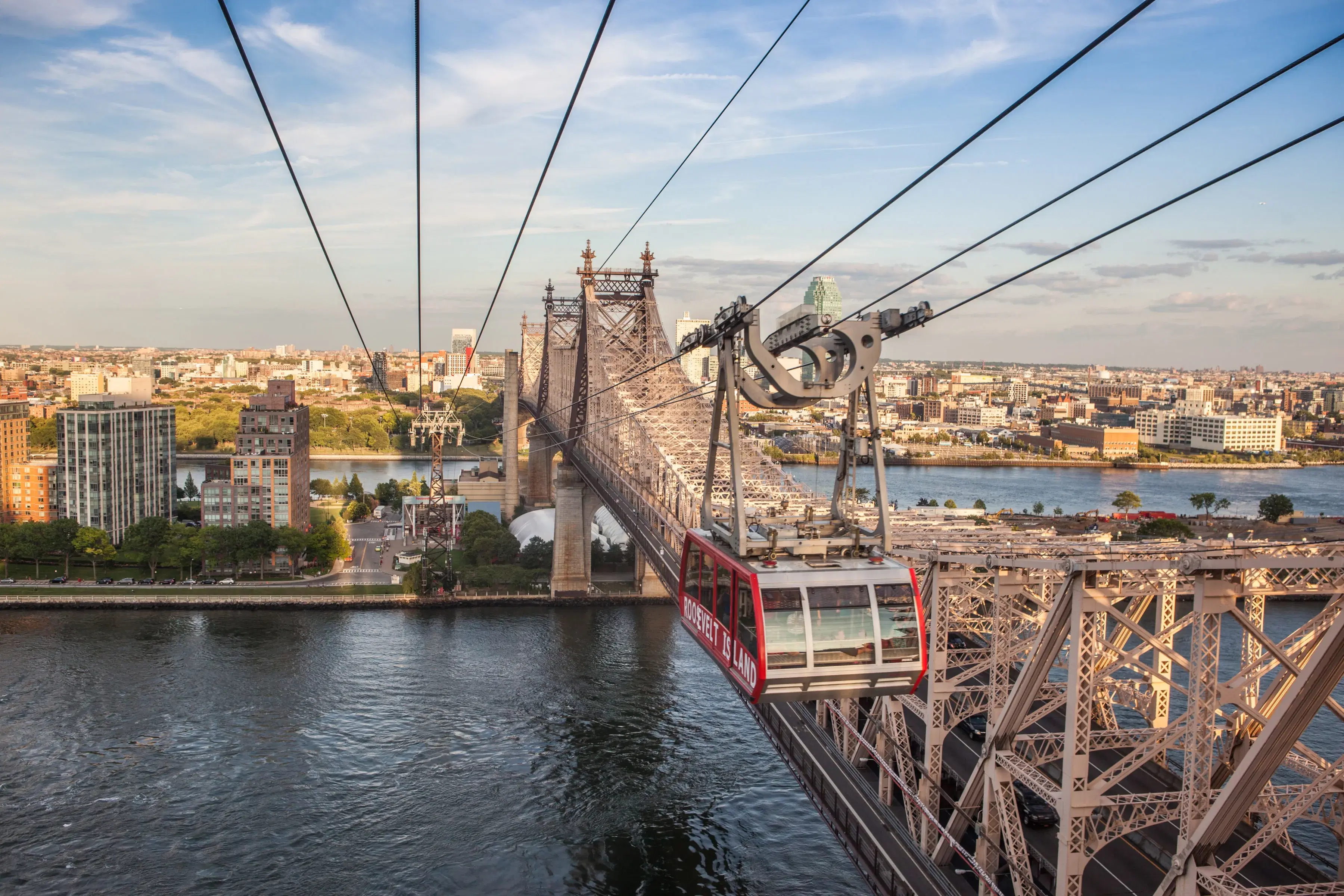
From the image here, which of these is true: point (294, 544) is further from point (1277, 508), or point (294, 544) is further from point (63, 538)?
point (1277, 508)

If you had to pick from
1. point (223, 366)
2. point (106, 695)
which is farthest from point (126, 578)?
point (223, 366)

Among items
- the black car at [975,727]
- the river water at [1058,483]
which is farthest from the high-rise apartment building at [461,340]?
the black car at [975,727]

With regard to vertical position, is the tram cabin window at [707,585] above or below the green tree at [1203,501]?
above

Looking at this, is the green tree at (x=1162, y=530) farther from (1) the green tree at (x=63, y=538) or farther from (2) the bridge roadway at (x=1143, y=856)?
→ (1) the green tree at (x=63, y=538)

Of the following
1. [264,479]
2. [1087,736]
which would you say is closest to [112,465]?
[264,479]

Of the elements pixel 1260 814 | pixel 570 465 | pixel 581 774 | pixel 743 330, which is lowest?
pixel 581 774

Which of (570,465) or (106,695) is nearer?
(106,695)

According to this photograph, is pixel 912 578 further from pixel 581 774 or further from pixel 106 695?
pixel 106 695
